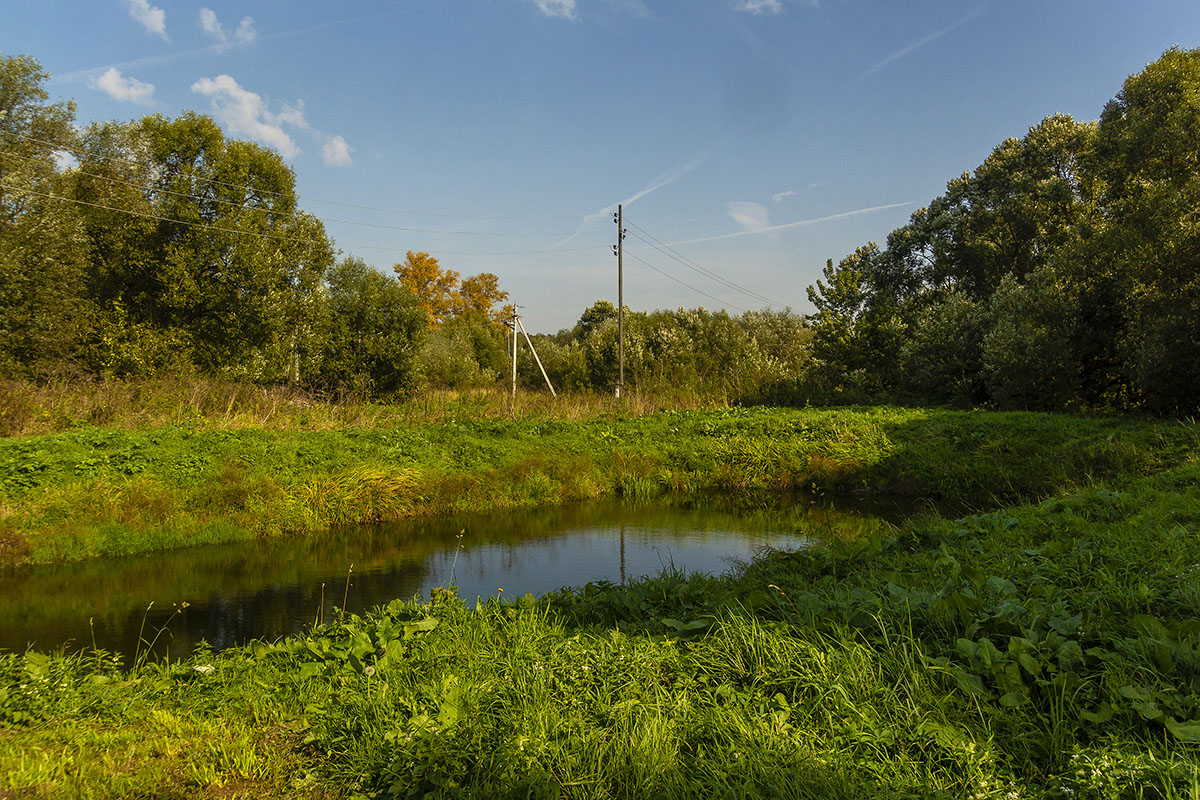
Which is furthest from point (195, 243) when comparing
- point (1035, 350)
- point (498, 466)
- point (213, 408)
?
point (1035, 350)

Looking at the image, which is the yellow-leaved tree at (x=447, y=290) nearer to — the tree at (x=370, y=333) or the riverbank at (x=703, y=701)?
the tree at (x=370, y=333)

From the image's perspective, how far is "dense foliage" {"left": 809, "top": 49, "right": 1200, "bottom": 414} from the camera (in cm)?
1382

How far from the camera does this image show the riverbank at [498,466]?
31.1 feet

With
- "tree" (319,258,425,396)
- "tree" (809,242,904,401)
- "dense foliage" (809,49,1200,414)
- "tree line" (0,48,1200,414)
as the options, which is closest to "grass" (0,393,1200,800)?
"dense foliage" (809,49,1200,414)

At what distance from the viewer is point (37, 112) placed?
59.0 feet

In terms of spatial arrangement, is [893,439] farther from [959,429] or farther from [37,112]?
[37,112]

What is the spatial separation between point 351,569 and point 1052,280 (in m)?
18.7

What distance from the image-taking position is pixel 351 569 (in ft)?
23.4

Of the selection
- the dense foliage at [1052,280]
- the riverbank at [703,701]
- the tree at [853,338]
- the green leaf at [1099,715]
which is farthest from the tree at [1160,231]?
the green leaf at [1099,715]

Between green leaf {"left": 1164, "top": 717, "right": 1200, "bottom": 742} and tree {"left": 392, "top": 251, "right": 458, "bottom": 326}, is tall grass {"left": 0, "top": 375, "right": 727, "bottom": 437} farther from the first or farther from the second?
tree {"left": 392, "top": 251, "right": 458, "bottom": 326}

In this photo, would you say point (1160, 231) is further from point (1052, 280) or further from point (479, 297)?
point (479, 297)

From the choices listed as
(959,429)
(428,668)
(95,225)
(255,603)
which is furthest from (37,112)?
(959,429)

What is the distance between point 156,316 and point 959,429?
22641mm

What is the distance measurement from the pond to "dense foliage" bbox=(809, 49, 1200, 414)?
8712 mm
